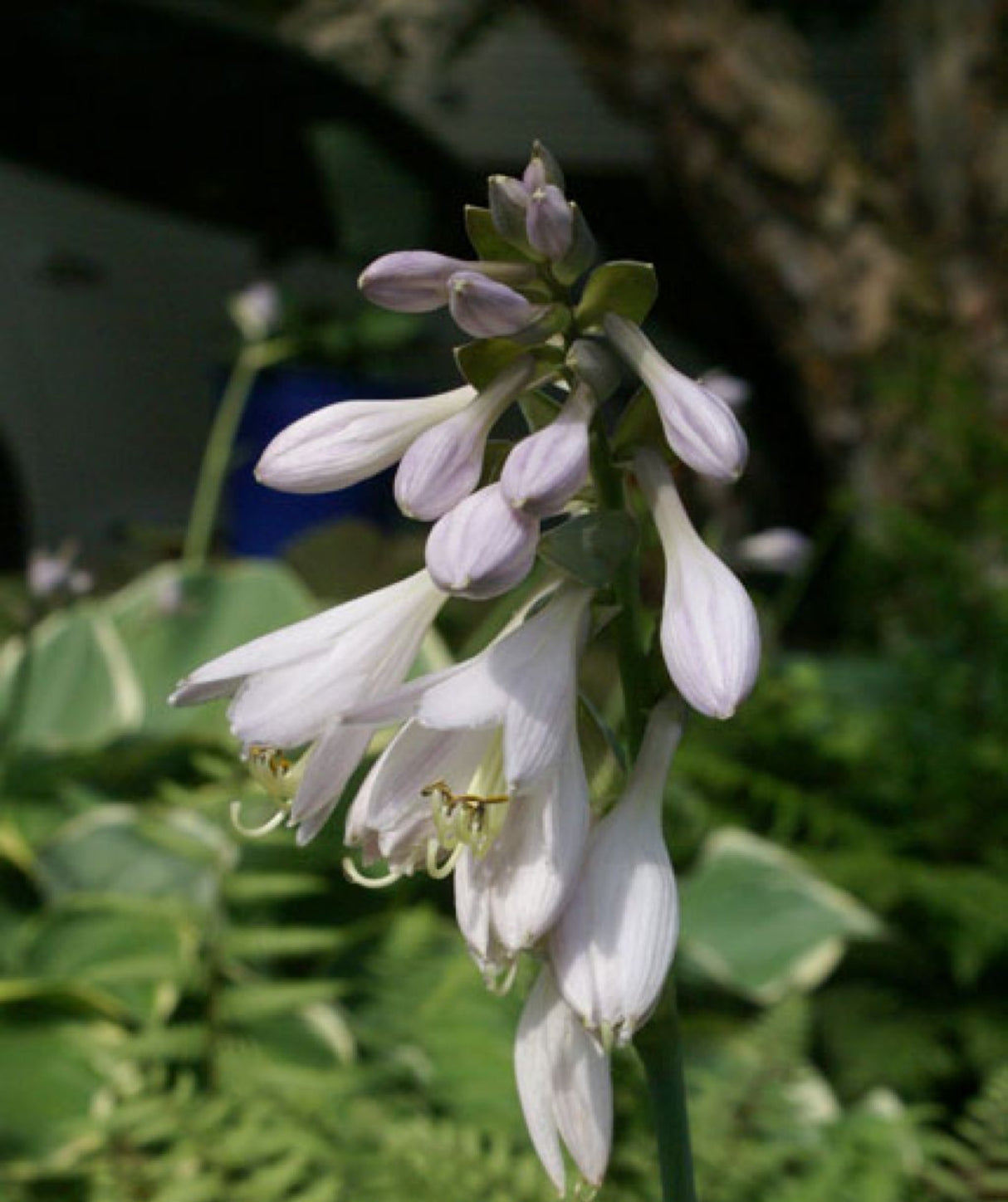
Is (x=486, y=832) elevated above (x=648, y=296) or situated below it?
below

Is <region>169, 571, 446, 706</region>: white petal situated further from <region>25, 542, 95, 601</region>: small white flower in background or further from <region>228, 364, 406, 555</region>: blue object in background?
<region>228, 364, 406, 555</region>: blue object in background

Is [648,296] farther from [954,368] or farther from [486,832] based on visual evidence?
[954,368]

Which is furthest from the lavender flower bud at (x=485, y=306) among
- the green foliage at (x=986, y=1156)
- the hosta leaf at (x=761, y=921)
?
the hosta leaf at (x=761, y=921)

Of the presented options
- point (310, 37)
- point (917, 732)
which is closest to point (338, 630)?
point (917, 732)

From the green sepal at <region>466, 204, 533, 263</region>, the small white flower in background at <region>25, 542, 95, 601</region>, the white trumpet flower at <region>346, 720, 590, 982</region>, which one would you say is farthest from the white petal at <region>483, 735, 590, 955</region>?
the small white flower in background at <region>25, 542, 95, 601</region>

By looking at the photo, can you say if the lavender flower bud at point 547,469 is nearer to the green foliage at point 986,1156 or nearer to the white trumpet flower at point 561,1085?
the white trumpet flower at point 561,1085
